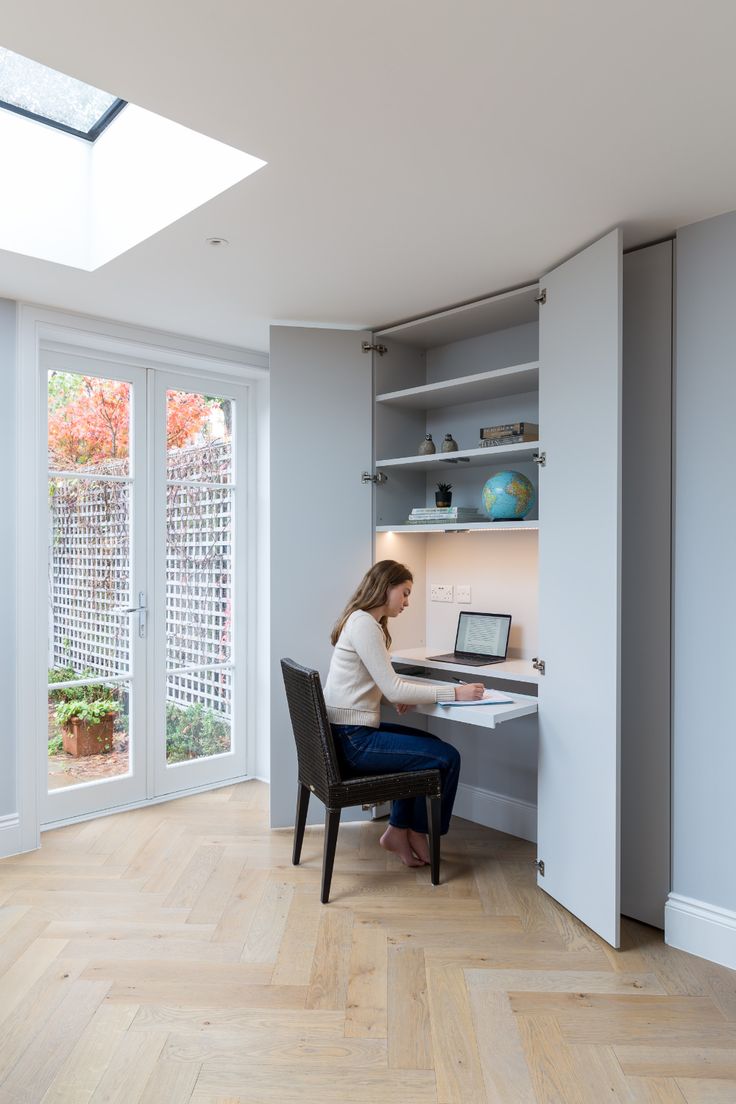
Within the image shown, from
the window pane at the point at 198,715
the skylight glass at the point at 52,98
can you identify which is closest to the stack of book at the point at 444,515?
the window pane at the point at 198,715

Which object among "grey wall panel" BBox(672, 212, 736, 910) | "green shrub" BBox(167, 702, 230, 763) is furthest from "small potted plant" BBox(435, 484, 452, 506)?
"green shrub" BBox(167, 702, 230, 763)

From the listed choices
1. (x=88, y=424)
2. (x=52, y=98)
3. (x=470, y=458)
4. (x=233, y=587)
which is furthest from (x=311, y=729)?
(x=52, y=98)

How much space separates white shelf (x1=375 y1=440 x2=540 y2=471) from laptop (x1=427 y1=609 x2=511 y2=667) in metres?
0.73

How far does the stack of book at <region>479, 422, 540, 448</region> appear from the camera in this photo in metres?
3.13

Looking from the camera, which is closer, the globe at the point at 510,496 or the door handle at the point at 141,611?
the globe at the point at 510,496

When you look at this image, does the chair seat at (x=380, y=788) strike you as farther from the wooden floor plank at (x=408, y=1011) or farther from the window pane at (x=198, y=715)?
the window pane at (x=198, y=715)

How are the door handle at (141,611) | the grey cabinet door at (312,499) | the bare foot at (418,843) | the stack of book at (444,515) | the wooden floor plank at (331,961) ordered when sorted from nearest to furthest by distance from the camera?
the wooden floor plank at (331,961) < the bare foot at (418,843) < the stack of book at (444,515) < the grey cabinet door at (312,499) < the door handle at (141,611)

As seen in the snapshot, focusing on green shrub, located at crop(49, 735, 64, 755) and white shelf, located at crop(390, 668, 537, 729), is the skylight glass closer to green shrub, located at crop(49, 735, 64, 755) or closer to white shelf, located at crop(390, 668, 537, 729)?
white shelf, located at crop(390, 668, 537, 729)

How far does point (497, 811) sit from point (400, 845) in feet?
1.97

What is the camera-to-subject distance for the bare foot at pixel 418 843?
3.28m

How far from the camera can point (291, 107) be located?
1875 millimetres

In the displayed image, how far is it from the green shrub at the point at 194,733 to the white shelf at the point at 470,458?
1770 millimetres

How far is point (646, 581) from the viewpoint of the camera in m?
2.67

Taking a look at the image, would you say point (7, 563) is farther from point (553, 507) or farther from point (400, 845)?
point (553, 507)
